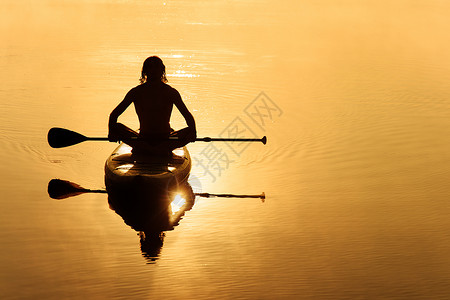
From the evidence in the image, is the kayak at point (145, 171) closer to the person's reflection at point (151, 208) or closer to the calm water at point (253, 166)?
the person's reflection at point (151, 208)

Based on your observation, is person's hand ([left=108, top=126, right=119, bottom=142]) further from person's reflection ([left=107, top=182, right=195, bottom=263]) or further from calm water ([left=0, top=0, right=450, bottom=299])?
calm water ([left=0, top=0, right=450, bottom=299])

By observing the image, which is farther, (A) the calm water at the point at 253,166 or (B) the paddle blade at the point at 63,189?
(B) the paddle blade at the point at 63,189

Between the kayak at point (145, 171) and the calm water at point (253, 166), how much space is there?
384mm

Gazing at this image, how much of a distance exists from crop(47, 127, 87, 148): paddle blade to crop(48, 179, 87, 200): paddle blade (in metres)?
0.57

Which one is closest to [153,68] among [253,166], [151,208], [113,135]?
[113,135]

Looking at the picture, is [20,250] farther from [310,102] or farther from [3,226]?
[310,102]

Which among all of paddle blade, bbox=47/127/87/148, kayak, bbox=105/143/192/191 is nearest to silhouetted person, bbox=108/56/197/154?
kayak, bbox=105/143/192/191

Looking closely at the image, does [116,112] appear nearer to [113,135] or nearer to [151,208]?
[113,135]

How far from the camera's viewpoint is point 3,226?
8133 millimetres

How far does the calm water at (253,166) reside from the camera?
7.11 meters

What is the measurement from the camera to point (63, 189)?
9.27 meters

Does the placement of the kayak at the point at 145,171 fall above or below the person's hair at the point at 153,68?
below

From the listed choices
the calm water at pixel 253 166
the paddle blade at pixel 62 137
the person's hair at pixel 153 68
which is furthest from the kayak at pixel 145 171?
the person's hair at pixel 153 68

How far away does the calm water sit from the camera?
7109 mm
